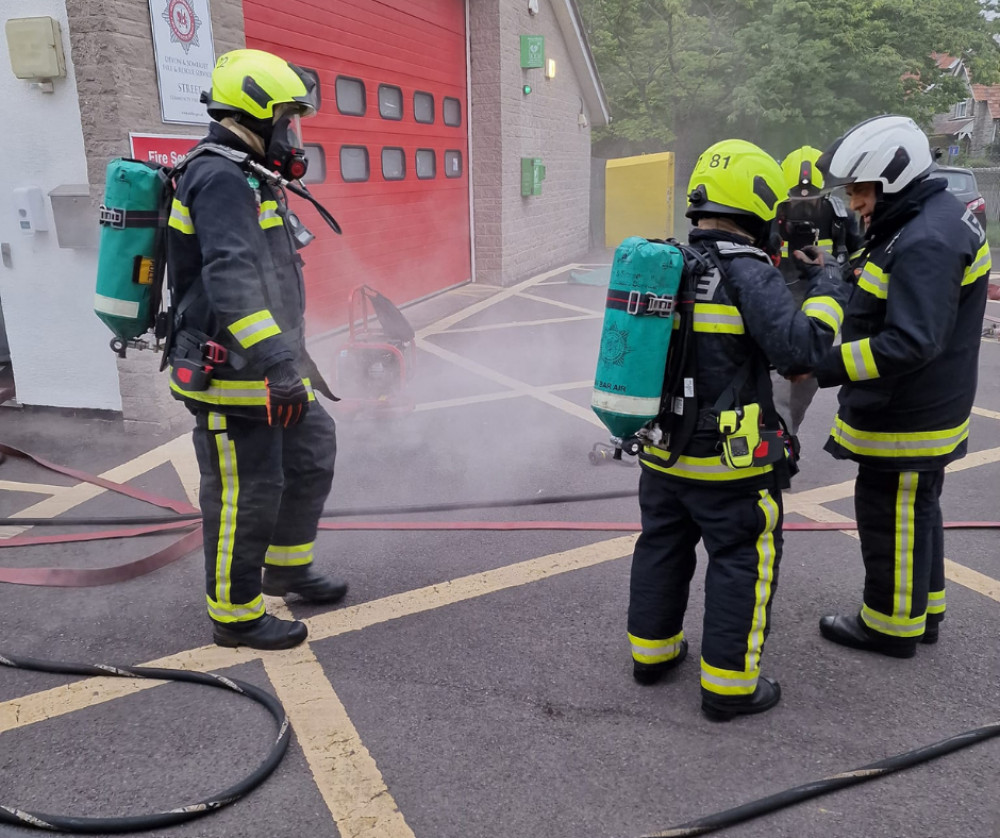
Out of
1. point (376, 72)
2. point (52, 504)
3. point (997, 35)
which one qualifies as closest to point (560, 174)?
point (376, 72)

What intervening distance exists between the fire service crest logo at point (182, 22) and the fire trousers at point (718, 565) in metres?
4.52

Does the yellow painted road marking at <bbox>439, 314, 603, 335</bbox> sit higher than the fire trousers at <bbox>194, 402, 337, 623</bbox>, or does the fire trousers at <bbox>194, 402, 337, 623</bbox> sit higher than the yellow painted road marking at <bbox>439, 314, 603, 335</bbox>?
the fire trousers at <bbox>194, 402, 337, 623</bbox>

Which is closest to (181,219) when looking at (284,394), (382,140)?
(284,394)

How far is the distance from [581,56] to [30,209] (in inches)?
490

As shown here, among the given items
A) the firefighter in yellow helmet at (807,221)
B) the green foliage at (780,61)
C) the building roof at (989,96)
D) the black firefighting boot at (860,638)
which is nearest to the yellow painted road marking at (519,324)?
the firefighter in yellow helmet at (807,221)

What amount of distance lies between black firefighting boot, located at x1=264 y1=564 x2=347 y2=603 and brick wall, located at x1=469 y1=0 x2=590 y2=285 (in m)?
9.45

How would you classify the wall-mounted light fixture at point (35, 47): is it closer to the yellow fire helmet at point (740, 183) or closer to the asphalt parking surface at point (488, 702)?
the asphalt parking surface at point (488, 702)

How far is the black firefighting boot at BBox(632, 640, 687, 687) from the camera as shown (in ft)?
9.68

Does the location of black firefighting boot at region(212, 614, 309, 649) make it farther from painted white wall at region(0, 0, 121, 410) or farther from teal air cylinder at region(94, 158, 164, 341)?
painted white wall at region(0, 0, 121, 410)

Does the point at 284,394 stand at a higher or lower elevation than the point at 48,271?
lower

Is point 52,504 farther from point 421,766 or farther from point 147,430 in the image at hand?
point 421,766

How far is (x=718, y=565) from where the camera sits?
2707 mm

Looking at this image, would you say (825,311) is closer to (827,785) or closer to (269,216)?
(827,785)

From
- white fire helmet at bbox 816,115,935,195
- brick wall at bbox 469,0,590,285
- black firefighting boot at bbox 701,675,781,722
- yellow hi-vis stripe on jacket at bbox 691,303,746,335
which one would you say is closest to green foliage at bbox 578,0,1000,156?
brick wall at bbox 469,0,590,285
